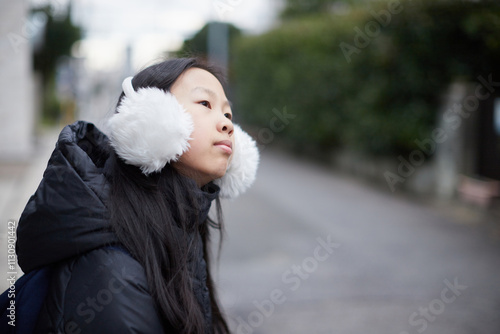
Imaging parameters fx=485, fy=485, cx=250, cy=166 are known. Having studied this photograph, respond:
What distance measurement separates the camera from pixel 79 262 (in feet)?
4.37

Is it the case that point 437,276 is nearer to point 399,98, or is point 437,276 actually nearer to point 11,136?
point 399,98

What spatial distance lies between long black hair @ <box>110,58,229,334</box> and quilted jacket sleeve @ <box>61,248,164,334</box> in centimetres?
6

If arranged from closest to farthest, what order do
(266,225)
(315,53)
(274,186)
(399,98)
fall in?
(266,225) < (399,98) < (274,186) < (315,53)

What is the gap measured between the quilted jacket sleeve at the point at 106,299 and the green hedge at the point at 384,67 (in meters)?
7.35

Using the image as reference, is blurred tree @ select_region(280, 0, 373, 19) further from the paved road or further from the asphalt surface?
the paved road

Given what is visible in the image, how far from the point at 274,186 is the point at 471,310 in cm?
648

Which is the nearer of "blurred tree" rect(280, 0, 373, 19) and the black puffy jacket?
the black puffy jacket

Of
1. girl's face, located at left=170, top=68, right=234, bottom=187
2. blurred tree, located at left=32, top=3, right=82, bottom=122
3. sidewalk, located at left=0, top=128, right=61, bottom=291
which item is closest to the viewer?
girl's face, located at left=170, top=68, right=234, bottom=187

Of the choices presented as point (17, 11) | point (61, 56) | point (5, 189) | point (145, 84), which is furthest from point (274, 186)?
point (61, 56)

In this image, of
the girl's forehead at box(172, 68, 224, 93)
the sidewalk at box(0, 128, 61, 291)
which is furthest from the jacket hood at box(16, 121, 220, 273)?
the sidewalk at box(0, 128, 61, 291)

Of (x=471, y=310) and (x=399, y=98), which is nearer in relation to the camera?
(x=471, y=310)

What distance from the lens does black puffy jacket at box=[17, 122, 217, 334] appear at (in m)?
1.28

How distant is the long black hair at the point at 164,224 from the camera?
1.40 meters

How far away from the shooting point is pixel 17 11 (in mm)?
11352
